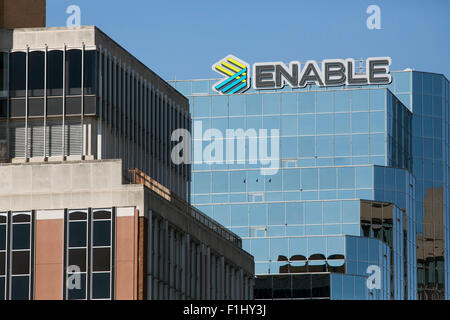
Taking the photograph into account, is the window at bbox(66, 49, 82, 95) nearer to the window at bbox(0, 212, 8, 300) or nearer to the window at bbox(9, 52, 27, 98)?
the window at bbox(9, 52, 27, 98)

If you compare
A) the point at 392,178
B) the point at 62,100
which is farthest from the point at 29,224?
the point at 392,178

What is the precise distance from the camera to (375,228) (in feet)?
618

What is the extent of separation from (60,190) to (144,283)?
900 centimetres

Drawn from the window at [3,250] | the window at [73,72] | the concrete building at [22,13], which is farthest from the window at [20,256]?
the concrete building at [22,13]

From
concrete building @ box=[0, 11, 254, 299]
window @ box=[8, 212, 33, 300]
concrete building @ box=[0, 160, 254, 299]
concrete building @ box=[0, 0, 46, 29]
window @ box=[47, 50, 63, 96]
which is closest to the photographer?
concrete building @ box=[0, 160, 254, 299]

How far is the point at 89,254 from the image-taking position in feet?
338

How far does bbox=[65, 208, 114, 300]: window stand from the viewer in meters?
102

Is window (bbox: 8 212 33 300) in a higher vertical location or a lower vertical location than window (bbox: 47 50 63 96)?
lower

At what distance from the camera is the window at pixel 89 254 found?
102 m

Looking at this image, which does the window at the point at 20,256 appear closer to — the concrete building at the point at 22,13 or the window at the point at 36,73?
the window at the point at 36,73

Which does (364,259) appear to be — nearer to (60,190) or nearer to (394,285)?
(394,285)

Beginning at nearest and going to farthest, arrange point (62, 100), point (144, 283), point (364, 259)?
point (144, 283)
point (62, 100)
point (364, 259)

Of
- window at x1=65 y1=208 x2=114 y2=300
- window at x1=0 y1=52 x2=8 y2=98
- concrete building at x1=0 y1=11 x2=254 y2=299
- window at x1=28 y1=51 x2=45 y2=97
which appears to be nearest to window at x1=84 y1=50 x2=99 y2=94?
concrete building at x1=0 y1=11 x2=254 y2=299

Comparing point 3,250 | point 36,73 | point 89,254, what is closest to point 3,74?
point 36,73
